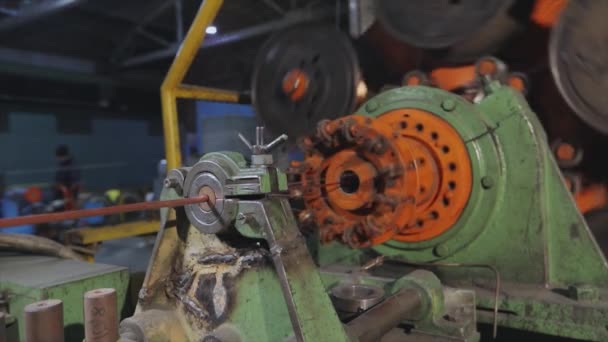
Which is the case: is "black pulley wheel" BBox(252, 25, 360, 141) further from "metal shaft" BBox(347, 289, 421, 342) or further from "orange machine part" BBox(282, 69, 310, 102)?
"metal shaft" BBox(347, 289, 421, 342)

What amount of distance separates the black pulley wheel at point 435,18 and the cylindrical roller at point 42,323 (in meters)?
1.29

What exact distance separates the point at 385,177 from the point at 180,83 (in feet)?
3.37

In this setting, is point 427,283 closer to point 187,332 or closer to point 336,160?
point 336,160

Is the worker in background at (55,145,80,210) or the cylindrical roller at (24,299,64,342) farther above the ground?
the worker in background at (55,145,80,210)

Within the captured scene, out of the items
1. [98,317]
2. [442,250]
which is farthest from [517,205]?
[98,317]

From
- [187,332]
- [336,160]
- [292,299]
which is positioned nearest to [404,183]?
[336,160]

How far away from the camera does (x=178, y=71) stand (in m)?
1.78

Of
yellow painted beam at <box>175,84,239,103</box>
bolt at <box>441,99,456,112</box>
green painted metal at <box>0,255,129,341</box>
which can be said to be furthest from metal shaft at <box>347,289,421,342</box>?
yellow painted beam at <box>175,84,239,103</box>

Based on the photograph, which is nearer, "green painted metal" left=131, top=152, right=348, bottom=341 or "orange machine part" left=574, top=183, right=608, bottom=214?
"green painted metal" left=131, top=152, right=348, bottom=341

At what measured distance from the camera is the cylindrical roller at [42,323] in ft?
2.17

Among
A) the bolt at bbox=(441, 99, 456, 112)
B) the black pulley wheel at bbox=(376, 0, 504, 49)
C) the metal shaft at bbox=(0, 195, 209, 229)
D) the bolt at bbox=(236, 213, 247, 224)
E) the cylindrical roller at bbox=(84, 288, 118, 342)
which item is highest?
the black pulley wheel at bbox=(376, 0, 504, 49)

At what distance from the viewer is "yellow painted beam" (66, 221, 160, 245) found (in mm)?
1895

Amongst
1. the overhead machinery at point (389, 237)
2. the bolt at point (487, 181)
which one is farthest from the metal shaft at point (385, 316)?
the bolt at point (487, 181)

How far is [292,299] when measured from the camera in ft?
2.53
